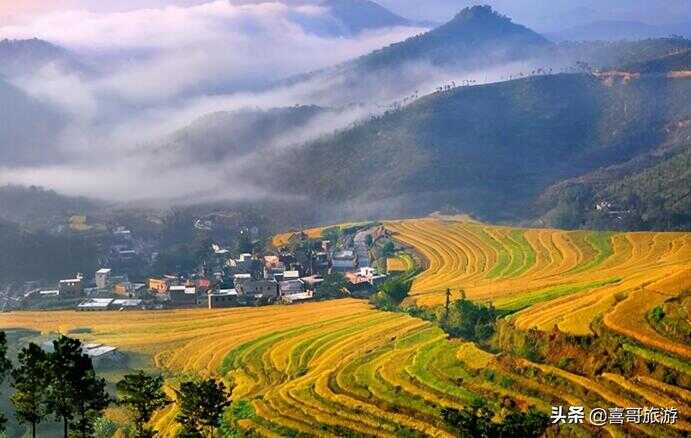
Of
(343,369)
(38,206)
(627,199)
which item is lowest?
(343,369)

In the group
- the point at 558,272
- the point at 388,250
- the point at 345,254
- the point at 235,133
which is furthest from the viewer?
the point at 235,133

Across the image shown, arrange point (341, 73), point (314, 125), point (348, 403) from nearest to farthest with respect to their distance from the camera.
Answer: point (348, 403), point (314, 125), point (341, 73)

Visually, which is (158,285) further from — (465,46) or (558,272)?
(465,46)

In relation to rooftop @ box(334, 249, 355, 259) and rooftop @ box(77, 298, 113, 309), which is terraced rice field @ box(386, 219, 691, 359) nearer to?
rooftop @ box(334, 249, 355, 259)

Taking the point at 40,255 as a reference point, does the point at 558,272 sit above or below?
below

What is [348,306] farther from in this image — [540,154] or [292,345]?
[540,154]

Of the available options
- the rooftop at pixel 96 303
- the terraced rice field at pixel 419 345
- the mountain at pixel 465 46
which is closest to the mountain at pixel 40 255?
the rooftop at pixel 96 303

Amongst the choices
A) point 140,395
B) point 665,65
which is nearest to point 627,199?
point 140,395

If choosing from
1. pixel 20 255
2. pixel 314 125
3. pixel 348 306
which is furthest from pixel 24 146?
pixel 348 306
